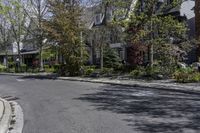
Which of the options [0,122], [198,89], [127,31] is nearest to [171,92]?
[198,89]

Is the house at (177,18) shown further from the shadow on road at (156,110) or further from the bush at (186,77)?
the shadow on road at (156,110)

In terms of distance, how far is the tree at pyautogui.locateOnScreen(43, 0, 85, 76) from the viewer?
32.8 m

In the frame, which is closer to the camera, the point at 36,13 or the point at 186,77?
the point at 186,77

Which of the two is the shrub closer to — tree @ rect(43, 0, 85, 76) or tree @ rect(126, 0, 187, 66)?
tree @ rect(43, 0, 85, 76)

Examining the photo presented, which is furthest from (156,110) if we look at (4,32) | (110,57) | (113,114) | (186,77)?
(4,32)

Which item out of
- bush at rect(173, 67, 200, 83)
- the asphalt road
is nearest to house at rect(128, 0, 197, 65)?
bush at rect(173, 67, 200, 83)

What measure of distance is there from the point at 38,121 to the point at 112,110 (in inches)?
103

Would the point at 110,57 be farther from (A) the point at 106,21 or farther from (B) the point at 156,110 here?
(B) the point at 156,110

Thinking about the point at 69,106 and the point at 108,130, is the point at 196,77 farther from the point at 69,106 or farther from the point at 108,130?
the point at 108,130

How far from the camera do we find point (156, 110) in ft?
40.5

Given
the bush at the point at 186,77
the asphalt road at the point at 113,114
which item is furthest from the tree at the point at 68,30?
the asphalt road at the point at 113,114

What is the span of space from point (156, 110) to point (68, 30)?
69.3 ft

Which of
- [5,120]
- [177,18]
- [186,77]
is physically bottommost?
[5,120]

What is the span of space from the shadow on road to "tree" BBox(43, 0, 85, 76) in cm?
1631
